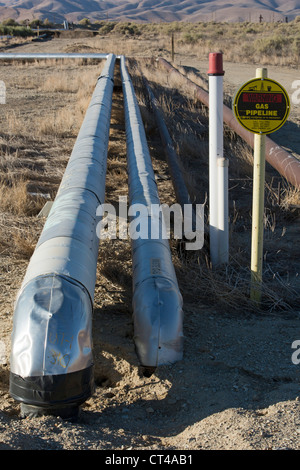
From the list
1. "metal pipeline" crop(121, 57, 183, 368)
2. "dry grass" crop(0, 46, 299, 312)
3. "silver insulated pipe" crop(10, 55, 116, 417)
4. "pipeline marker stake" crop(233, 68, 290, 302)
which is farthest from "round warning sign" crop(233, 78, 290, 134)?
"silver insulated pipe" crop(10, 55, 116, 417)

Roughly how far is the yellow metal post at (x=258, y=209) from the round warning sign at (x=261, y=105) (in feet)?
0.25

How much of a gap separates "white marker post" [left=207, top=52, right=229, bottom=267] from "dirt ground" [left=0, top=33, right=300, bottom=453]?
175 mm

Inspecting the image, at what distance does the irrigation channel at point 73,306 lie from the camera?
2.91 m

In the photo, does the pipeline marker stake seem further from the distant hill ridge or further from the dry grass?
the distant hill ridge

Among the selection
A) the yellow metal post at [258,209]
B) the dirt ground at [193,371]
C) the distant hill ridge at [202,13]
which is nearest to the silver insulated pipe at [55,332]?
the dirt ground at [193,371]

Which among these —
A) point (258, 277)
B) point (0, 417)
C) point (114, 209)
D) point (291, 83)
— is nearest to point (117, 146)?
point (114, 209)

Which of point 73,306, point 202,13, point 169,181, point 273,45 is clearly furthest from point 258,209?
point 202,13

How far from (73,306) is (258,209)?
201 cm

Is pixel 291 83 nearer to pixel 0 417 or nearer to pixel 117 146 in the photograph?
pixel 117 146

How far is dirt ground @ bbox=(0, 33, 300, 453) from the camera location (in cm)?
281

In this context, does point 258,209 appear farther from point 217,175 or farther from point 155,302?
point 155,302

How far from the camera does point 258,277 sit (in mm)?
4645

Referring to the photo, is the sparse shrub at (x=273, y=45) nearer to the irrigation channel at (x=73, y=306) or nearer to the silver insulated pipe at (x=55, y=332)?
the irrigation channel at (x=73, y=306)
